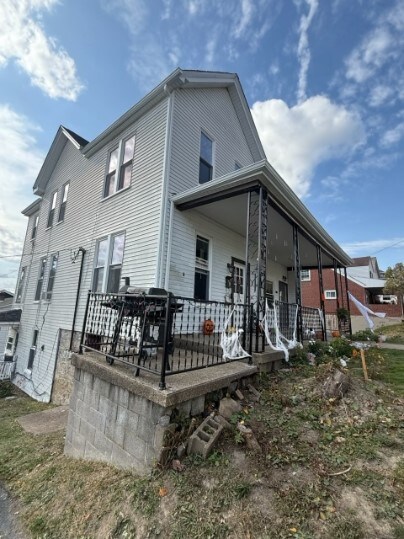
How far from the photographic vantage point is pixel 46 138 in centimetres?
1239

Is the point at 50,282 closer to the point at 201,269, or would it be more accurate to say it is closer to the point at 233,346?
the point at 201,269

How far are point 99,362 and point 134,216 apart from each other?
4.55 metres

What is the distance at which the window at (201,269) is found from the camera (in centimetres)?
737

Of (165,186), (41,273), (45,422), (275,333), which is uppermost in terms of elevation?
(165,186)

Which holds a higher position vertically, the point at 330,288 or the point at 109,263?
the point at 330,288

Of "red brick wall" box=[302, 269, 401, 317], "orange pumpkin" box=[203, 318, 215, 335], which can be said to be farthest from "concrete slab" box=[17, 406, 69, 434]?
"red brick wall" box=[302, 269, 401, 317]

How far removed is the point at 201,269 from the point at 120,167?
431 cm

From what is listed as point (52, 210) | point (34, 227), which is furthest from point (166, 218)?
point (34, 227)

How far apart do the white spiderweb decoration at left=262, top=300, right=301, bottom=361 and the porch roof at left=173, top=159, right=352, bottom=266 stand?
2.58 meters

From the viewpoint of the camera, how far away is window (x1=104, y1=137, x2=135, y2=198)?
812 cm

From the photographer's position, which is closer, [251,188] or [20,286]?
[251,188]

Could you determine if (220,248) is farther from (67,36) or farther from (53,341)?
(67,36)

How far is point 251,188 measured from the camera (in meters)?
5.69

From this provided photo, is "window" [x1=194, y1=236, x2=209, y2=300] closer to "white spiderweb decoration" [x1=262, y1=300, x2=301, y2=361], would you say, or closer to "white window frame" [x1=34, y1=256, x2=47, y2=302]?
"white spiderweb decoration" [x1=262, y1=300, x2=301, y2=361]
